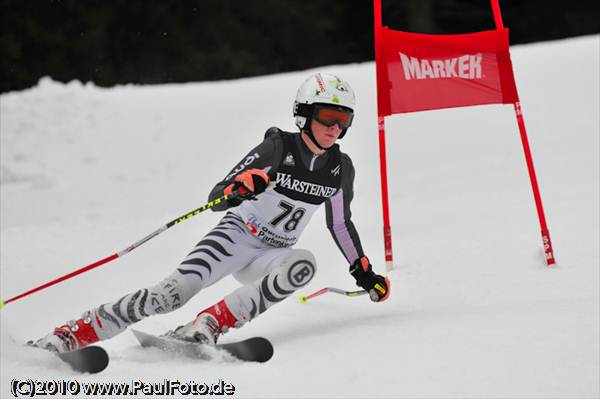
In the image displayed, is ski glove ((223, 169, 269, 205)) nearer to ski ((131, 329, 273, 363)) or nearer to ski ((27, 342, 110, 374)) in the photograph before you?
ski ((131, 329, 273, 363))

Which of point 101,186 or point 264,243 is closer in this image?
point 264,243

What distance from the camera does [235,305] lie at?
397 cm

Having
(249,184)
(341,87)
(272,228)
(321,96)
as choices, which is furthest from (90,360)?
(341,87)

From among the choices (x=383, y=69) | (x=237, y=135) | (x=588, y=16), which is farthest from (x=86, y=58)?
(x=383, y=69)

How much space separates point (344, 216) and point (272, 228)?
448mm

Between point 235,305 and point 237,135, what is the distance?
6351 millimetres

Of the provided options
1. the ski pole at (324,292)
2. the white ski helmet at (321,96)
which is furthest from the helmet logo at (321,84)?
the ski pole at (324,292)

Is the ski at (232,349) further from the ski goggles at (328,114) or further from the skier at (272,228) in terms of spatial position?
the ski goggles at (328,114)

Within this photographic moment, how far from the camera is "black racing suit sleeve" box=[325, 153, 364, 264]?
14.7 ft

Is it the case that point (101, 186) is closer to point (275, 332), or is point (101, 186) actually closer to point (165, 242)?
point (165, 242)

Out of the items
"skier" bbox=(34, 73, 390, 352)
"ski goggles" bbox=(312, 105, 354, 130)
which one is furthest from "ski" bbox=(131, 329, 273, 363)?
"ski goggles" bbox=(312, 105, 354, 130)

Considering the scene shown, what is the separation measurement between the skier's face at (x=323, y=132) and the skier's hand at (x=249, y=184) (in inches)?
17.7

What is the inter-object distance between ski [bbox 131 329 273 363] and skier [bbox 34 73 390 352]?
166 millimetres

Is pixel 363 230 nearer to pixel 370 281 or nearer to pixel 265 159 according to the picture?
pixel 370 281
